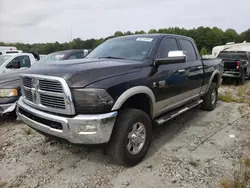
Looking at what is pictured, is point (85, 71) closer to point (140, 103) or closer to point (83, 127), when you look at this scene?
point (83, 127)

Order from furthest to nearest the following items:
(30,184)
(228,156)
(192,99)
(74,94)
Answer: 1. (192,99)
2. (228,156)
3. (30,184)
4. (74,94)

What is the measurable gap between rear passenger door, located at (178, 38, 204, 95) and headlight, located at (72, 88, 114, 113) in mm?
2157

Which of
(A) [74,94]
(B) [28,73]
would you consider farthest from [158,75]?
(B) [28,73]

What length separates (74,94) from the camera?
8.19 ft

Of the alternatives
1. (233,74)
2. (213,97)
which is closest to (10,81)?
(213,97)

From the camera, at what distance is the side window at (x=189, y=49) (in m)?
4.52

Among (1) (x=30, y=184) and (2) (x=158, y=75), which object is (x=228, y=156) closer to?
(2) (x=158, y=75)

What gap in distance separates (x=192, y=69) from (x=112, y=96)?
93.5 inches

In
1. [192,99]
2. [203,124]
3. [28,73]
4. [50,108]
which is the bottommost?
[203,124]

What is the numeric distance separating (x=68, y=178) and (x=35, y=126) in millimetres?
802

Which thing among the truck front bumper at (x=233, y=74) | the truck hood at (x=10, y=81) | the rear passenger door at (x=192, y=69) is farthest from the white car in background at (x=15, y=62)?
the truck front bumper at (x=233, y=74)

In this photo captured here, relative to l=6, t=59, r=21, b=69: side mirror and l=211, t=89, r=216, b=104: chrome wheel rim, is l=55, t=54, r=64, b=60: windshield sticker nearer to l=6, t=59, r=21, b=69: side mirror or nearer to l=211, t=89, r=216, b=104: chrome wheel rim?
Answer: l=6, t=59, r=21, b=69: side mirror

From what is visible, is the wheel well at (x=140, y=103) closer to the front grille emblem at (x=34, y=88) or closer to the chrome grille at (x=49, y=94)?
the chrome grille at (x=49, y=94)

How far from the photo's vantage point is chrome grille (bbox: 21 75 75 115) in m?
2.51
